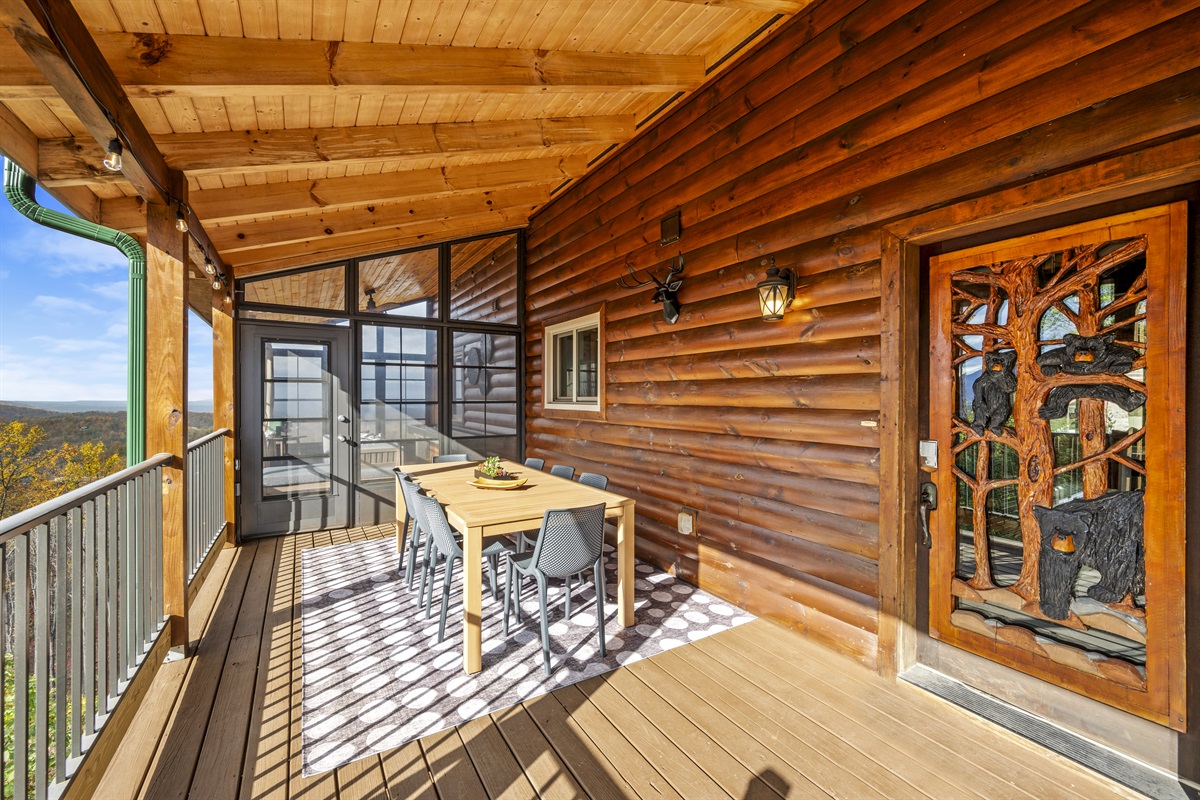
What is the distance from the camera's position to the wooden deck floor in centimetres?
180

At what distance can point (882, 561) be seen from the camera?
8.22 feet

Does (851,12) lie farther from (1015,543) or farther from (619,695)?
(619,695)

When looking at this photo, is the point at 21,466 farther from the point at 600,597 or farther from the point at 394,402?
the point at 600,597

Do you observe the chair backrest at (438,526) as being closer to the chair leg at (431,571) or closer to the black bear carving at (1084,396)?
the chair leg at (431,571)

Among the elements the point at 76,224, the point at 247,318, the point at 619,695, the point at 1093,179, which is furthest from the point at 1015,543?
the point at 247,318

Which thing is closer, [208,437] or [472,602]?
[472,602]

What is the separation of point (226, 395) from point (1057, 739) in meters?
5.97

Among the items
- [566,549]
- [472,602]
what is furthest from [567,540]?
[472,602]

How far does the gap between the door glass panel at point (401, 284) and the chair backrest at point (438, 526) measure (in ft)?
10.2

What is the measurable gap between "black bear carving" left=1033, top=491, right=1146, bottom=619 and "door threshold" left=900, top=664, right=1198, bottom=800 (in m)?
0.44

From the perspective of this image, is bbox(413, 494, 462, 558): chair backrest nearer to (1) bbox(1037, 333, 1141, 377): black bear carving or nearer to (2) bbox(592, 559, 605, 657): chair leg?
(2) bbox(592, 559, 605, 657): chair leg

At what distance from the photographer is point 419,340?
5664 millimetres

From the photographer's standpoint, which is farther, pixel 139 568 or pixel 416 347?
pixel 416 347

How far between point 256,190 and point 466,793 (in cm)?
377
